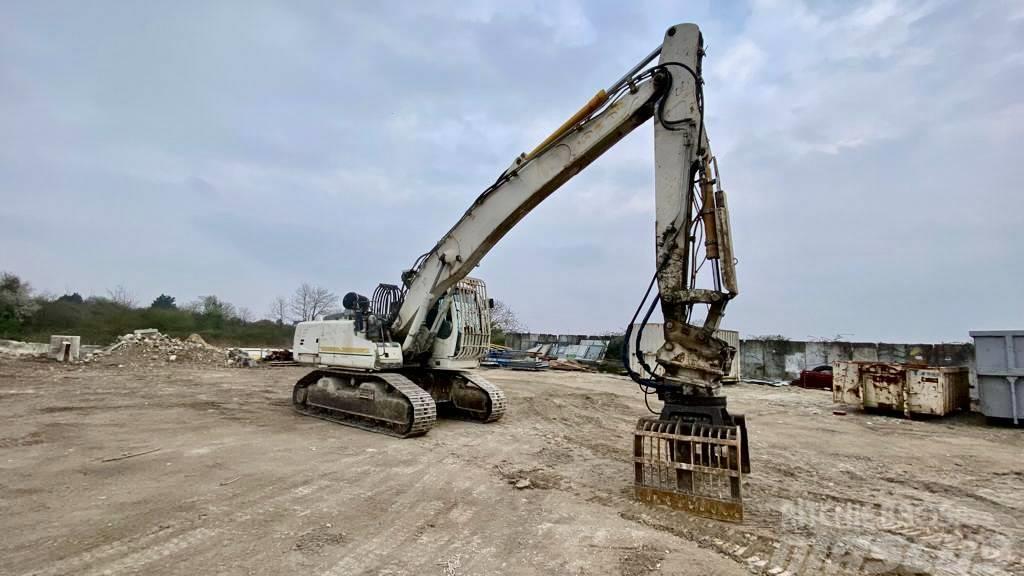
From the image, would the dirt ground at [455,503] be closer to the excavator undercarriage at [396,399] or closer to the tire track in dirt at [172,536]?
the tire track in dirt at [172,536]

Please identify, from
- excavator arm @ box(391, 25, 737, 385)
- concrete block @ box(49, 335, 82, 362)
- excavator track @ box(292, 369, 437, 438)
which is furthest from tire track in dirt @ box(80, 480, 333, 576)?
concrete block @ box(49, 335, 82, 362)

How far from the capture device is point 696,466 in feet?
13.1

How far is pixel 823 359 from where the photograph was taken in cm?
2003

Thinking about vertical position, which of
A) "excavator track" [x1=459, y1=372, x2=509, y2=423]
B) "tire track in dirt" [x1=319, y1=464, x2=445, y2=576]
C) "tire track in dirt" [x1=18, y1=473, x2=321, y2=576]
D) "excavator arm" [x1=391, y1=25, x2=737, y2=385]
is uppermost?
"excavator arm" [x1=391, y1=25, x2=737, y2=385]

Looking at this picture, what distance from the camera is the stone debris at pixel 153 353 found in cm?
1700

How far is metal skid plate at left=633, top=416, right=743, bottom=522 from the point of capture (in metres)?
3.87

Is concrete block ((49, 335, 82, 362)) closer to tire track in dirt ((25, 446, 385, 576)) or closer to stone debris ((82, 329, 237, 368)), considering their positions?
stone debris ((82, 329, 237, 368))

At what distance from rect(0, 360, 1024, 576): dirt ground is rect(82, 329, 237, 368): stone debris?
10086 mm

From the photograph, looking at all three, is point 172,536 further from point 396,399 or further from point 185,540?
point 396,399

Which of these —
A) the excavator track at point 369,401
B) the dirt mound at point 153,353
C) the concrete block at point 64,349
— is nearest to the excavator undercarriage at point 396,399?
the excavator track at point 369,401

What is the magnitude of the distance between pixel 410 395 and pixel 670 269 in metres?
4.09

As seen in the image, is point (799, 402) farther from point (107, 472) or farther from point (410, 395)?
point (107, 472)

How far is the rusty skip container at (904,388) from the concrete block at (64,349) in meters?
22.4

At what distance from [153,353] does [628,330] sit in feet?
64.3
